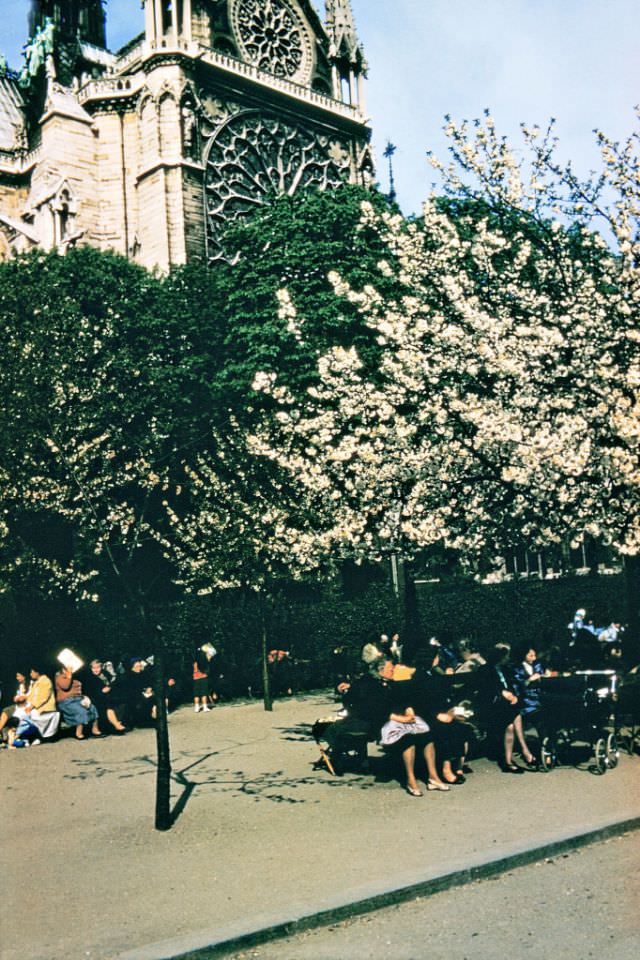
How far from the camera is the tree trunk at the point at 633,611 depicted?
49.8 ft

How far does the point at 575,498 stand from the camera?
527 inches

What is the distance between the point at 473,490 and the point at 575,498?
6.34ft

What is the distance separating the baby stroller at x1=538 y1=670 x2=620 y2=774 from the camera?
1228 centimetres

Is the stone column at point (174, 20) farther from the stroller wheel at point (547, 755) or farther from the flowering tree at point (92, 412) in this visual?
the stroller wheel at point (547, 755)

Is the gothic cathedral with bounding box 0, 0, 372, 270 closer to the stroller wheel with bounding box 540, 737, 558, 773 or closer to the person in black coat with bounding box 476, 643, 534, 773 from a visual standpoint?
the person in black coat with bounding box 476, 643, 534, 773

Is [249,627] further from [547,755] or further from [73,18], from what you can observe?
[73,18]

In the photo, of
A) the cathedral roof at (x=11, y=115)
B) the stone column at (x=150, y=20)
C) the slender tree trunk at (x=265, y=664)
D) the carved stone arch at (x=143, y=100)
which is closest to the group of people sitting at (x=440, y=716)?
the slender tree trunk at (x=265, y=664)

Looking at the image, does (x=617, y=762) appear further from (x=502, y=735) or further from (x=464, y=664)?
(x=464, y=664)

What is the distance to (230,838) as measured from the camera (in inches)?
376

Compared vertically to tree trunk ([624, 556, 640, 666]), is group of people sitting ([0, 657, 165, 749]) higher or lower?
lower

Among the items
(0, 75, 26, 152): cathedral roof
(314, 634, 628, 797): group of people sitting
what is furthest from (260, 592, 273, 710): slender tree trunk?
(0, 75, 26, 152): cathedral roof

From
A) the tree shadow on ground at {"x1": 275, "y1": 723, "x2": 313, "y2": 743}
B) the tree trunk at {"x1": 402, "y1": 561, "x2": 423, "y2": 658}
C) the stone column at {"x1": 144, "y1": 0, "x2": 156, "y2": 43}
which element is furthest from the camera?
the stone column at {"x1": 144, "y1": 0, "x2": 156, "y2": 43}

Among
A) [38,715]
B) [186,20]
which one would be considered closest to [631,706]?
[38,715]

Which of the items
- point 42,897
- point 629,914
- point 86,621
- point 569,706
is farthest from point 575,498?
point 86,621
